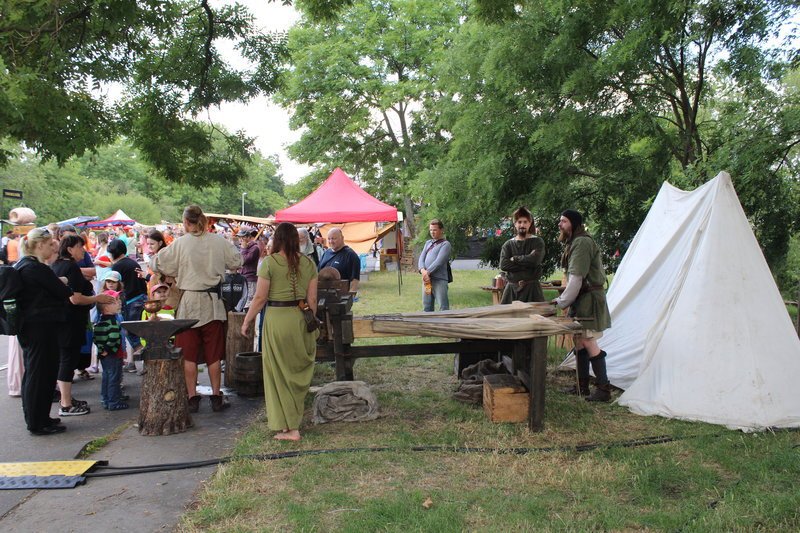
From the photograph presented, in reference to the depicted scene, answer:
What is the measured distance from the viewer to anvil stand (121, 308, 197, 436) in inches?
203

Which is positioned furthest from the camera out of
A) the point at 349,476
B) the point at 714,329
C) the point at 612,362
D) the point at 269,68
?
the point at 269,68

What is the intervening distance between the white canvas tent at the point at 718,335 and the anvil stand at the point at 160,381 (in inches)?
161

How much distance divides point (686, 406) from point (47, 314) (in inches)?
219

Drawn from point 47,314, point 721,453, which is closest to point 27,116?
point 47,314

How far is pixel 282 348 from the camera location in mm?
4938

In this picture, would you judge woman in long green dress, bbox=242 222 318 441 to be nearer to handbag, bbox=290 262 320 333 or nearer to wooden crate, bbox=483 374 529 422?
handbag, bbox=290 262 320 333

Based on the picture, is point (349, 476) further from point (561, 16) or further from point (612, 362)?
point (561, 16)

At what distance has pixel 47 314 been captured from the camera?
513 centimetres

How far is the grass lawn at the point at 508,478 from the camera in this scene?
3467 millimetres

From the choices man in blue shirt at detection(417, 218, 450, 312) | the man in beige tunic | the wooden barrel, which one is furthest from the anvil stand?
man in blue shirt at detection(417, 218, 450, 312)

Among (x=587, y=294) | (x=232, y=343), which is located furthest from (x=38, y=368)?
(x=587, y=294)

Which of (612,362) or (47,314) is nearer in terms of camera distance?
(47,314)

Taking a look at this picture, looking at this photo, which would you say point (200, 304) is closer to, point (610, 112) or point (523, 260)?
point (523, 260)

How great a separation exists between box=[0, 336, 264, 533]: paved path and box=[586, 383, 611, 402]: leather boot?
3257mm
